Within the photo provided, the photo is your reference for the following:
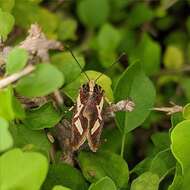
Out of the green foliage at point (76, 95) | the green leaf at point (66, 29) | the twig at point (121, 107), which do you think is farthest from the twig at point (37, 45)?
the green leaf at point (66, 29)

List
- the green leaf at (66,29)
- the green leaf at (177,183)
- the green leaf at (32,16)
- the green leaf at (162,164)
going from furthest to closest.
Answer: the green leaf at (66,29), the green leaf at (32,16), the green leaf at (162,164), the green leaf at (177,183)

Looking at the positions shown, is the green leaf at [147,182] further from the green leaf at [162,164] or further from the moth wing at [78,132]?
the moth wing at [78,132]

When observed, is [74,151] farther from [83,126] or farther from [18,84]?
[18,84]

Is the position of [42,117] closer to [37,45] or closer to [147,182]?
[37,45]

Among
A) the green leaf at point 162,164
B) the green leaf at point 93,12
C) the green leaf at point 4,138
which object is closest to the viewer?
the green leaf at point 4,138

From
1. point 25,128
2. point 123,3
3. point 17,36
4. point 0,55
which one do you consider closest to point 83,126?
point 25,128

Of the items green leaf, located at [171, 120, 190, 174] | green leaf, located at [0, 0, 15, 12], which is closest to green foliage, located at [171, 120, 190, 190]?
green leaf, located at [171, 120, 190, 174]
